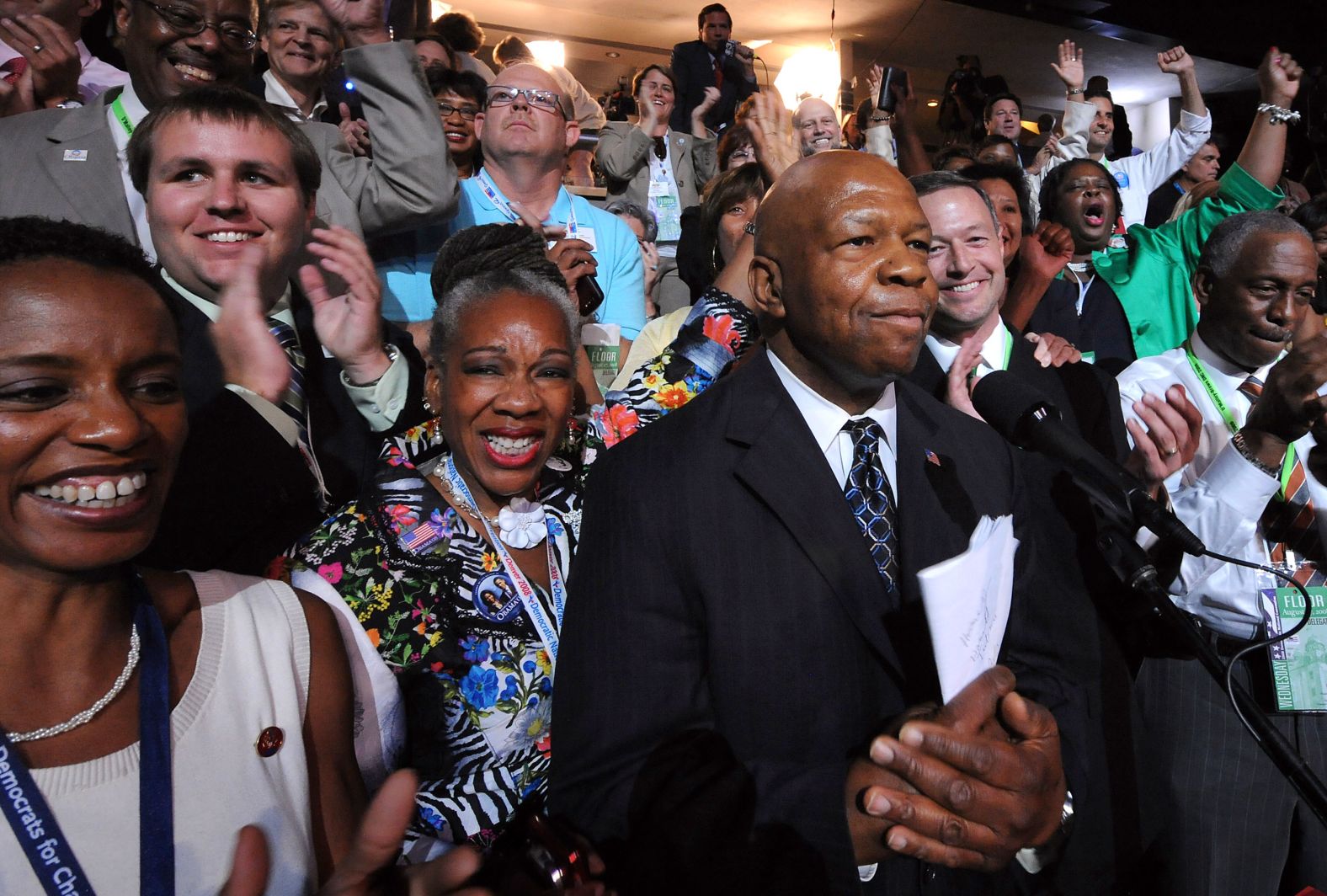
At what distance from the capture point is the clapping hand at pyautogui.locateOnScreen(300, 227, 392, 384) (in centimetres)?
230

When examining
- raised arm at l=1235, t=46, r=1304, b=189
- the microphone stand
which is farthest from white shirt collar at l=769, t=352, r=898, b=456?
raised arm at l=1235, t=46, r=1304, b=189

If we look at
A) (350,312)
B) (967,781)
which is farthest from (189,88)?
(967,781)

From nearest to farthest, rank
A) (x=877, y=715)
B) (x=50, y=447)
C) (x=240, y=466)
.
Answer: (x=50, y=447)
(x=877, y=715)
(x=240, y=466)

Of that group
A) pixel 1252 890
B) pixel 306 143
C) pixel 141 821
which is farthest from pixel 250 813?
pixel 1252 890

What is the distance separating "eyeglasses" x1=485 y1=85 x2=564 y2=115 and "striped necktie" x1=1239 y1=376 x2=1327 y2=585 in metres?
2.66

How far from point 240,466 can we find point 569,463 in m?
0.82

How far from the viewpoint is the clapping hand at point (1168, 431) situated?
192cm

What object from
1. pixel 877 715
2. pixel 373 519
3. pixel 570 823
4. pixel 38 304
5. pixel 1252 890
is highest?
pixel 38 304

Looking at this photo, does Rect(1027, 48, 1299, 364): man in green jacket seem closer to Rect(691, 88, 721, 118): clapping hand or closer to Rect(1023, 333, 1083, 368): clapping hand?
Rect(1023, 333, 1083, 368): clapping hand

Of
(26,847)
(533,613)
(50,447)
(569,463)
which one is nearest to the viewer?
(26,847)

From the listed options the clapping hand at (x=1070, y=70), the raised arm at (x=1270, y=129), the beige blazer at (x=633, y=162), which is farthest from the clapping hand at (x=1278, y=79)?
the beige blazer at (x=633, y=162)

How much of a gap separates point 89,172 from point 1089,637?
9.26ft

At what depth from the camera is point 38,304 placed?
118 cm

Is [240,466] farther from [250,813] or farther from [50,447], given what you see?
[250,813]
